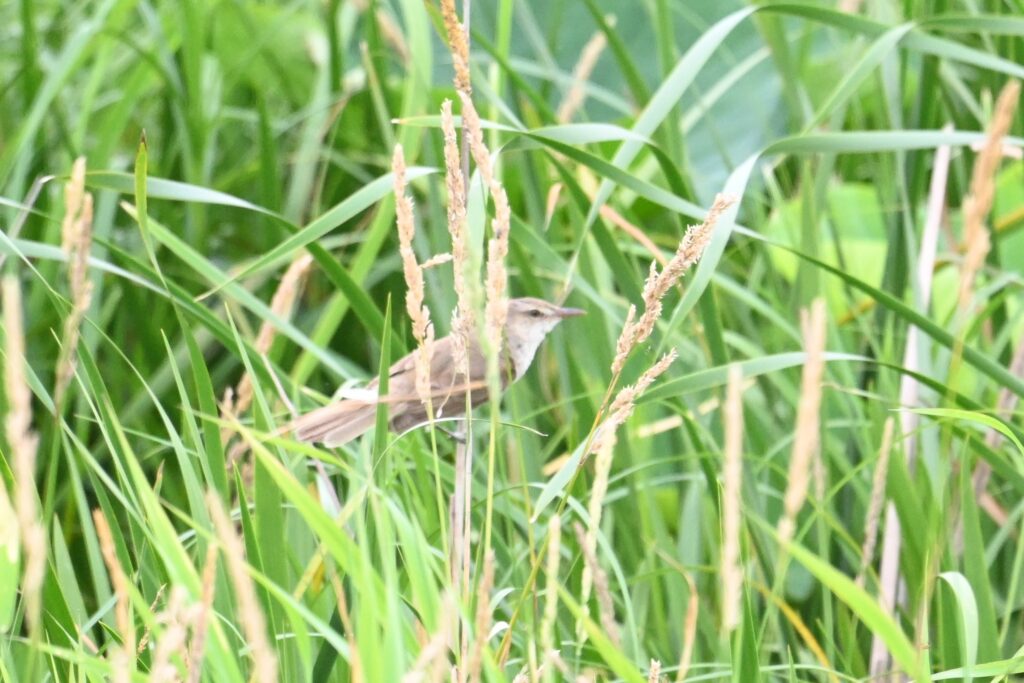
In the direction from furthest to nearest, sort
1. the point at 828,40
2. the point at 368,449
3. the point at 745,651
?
the point at 828,40 < the point at 368,449 < the point at 745,651

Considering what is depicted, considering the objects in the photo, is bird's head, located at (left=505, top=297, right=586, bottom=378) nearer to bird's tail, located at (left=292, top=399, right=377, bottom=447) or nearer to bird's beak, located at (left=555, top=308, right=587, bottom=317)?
bird's beak, located at (left=555, top=308, right=587, bottom=317)

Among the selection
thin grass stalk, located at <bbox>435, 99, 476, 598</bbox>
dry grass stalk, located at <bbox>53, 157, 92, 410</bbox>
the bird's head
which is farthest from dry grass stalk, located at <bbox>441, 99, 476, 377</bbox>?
the bird's head

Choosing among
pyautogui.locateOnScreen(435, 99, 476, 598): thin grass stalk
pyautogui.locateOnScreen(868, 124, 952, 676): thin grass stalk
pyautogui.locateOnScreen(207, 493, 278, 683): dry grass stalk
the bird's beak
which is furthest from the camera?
the bird's beak

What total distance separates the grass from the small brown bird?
0.16 ft

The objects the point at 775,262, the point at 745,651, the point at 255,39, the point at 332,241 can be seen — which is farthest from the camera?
the point at 255,39

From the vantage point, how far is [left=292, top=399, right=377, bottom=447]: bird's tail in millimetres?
1890

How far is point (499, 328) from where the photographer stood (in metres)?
1.09

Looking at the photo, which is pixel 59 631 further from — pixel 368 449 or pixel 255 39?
pixel 255 39

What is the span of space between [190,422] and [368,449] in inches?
14.3

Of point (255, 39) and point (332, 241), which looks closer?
point (332, 241)

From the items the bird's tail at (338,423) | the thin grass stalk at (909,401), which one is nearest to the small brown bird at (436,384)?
the bird's tail at (338,423)

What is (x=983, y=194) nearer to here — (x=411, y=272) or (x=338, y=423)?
(x=411, y=272)

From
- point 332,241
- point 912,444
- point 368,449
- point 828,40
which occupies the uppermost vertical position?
point 828,40

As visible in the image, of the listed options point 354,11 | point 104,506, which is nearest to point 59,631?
point 104,506
